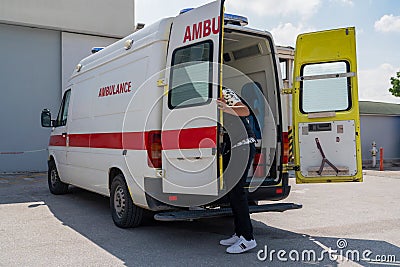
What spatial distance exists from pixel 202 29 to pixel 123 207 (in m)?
2.68

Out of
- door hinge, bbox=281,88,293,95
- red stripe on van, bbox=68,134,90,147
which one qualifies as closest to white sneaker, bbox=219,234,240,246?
door hinge, bbox=281,88,293,95

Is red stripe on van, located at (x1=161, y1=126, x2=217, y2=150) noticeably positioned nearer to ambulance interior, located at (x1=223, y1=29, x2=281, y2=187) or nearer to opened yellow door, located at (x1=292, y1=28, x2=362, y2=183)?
ambulance interior, located at (x1=223, y1=29, x2=281, y2=187)

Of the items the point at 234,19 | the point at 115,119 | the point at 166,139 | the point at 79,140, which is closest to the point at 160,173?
the point at 166,139

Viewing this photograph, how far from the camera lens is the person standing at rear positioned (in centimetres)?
495

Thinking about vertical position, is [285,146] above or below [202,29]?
below

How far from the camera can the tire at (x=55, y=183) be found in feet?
30.4

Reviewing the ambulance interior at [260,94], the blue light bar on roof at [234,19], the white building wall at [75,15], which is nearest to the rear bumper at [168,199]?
the ambulance interior at [260,94]

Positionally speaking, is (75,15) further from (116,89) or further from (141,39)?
(141,39)

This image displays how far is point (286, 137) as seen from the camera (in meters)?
6.12

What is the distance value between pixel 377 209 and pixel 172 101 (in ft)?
15.3

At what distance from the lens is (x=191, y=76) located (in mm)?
5082

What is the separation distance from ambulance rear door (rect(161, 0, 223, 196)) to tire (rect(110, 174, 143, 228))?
90 cm

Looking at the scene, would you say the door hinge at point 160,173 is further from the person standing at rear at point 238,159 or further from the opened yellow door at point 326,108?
the opened yellow door at point 326,108

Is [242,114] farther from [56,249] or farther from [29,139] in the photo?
[29,139]
